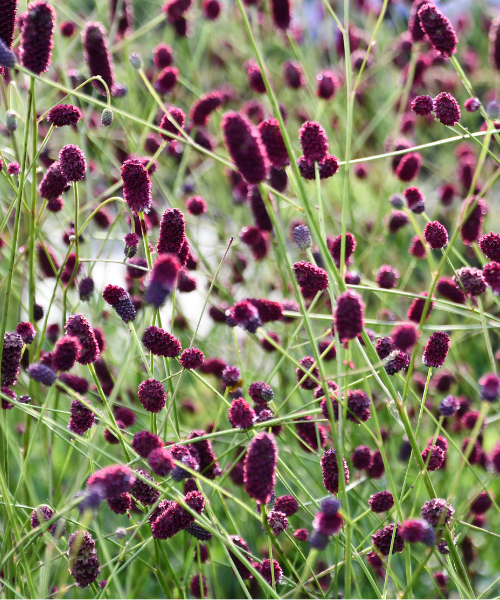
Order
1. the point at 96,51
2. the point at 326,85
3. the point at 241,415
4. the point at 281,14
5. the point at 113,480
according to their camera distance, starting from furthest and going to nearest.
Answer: the point at 281,14 < the point at 326,85 < the point at 96,51 < the point at 241,415 < the point at 113,480

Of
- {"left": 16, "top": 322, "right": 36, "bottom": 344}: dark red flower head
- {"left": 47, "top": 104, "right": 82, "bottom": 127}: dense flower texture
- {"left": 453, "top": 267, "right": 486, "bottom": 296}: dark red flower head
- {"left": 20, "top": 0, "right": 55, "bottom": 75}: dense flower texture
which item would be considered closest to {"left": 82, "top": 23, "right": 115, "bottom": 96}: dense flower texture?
{"left": 47, "top": 104, "right": 82, "bottom": 127}: dense flower texture

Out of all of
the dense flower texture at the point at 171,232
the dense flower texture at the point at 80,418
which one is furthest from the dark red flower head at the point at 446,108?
the dense flower texture at the point at 80,418

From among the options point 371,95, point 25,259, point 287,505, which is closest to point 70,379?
point 287,505

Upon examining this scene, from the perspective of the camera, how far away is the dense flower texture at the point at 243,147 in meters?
0.59

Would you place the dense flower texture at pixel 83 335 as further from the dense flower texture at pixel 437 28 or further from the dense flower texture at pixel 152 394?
the dense flower texture at pixel 437 28

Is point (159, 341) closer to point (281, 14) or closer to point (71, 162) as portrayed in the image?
point (71, 162)

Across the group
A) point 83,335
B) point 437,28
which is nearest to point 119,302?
point 83,335

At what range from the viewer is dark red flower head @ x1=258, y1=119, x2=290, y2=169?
0.70 m

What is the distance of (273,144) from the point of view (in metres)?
0.71

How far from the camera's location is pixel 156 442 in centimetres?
62

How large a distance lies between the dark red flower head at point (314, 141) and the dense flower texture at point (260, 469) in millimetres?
311

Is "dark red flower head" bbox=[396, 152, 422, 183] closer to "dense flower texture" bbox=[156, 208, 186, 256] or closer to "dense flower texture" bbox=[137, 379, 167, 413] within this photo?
"dense flower texture" bbox=[156, 208, 186, 256]

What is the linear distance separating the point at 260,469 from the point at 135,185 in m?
0.37

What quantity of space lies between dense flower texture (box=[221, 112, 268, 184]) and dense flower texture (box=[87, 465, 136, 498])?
0.29 meters
